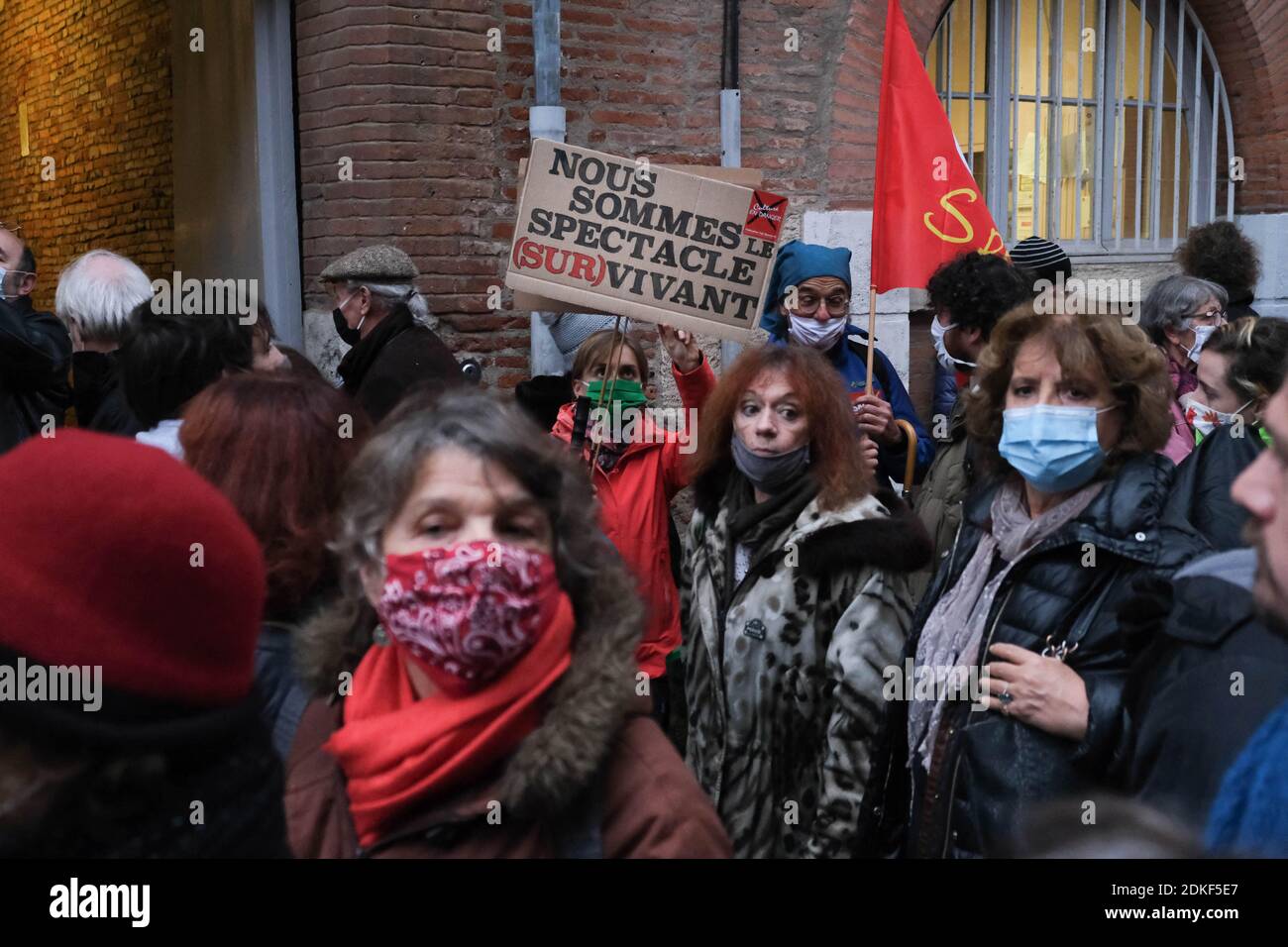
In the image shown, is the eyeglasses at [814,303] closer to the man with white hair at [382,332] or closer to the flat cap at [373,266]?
the man with white hair at [382,332]

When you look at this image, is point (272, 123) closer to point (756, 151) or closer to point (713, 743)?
point (756, 151)

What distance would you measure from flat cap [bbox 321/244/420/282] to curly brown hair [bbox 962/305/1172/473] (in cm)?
279

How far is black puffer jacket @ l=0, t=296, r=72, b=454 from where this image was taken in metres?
4.91

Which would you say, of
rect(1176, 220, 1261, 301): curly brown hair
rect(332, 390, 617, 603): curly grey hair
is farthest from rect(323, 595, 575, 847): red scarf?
rect(1176, 220, 1261, 301): curly brown hair

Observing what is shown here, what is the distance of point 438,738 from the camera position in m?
1.95

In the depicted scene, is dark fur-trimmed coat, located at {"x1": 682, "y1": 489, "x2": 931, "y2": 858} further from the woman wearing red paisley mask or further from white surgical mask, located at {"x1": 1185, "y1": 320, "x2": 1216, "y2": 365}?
white surgical mask, located at {"x1": 1185, "y1": 320, "x2": 1216, "y2": 365}

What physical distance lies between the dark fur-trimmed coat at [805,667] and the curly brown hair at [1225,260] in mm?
3597

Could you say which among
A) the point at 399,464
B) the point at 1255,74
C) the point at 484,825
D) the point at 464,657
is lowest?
the point at 484,825

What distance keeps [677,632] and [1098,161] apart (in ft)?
22.0

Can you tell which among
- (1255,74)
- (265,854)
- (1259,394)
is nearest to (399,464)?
Result: (265,854)

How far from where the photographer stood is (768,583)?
3.46 metres

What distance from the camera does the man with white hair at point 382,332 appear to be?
4949 millimetres

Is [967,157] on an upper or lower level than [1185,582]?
upper

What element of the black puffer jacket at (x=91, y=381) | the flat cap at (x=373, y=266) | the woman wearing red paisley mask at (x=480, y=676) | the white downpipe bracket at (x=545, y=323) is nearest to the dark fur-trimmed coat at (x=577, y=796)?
the woman wearing red paisley mask at (x=480, y=676)
